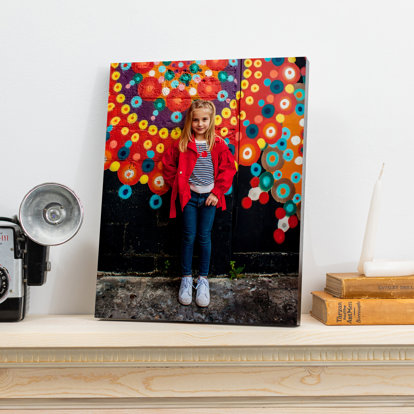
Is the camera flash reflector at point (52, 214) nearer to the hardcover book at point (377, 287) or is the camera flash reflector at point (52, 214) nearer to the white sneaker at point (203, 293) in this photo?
the white sneaker at point (203, 293)

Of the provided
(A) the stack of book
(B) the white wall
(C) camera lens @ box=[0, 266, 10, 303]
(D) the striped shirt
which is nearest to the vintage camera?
(C) camera lens @ box=[0, 266, 10, 303]

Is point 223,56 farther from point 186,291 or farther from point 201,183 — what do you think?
point 186,291

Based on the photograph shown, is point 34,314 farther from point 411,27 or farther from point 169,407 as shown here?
point 411,27

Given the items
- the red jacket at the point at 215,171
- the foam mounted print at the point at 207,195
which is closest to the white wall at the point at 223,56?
the foam mounted print at the point at 207,195

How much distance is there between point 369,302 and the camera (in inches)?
30.8

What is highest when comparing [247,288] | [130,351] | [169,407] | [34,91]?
[34,91]

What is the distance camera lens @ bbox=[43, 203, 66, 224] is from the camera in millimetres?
802

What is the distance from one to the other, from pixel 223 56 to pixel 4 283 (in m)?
0.68

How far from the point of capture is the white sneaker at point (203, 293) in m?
0.83

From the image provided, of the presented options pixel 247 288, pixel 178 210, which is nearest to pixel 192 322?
pixel 247 288

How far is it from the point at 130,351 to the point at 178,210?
293mm

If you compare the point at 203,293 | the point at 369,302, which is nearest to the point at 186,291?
the point at 203,293

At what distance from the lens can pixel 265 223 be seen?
2.74 feet

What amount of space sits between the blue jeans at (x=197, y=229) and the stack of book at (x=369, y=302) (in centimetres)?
25
